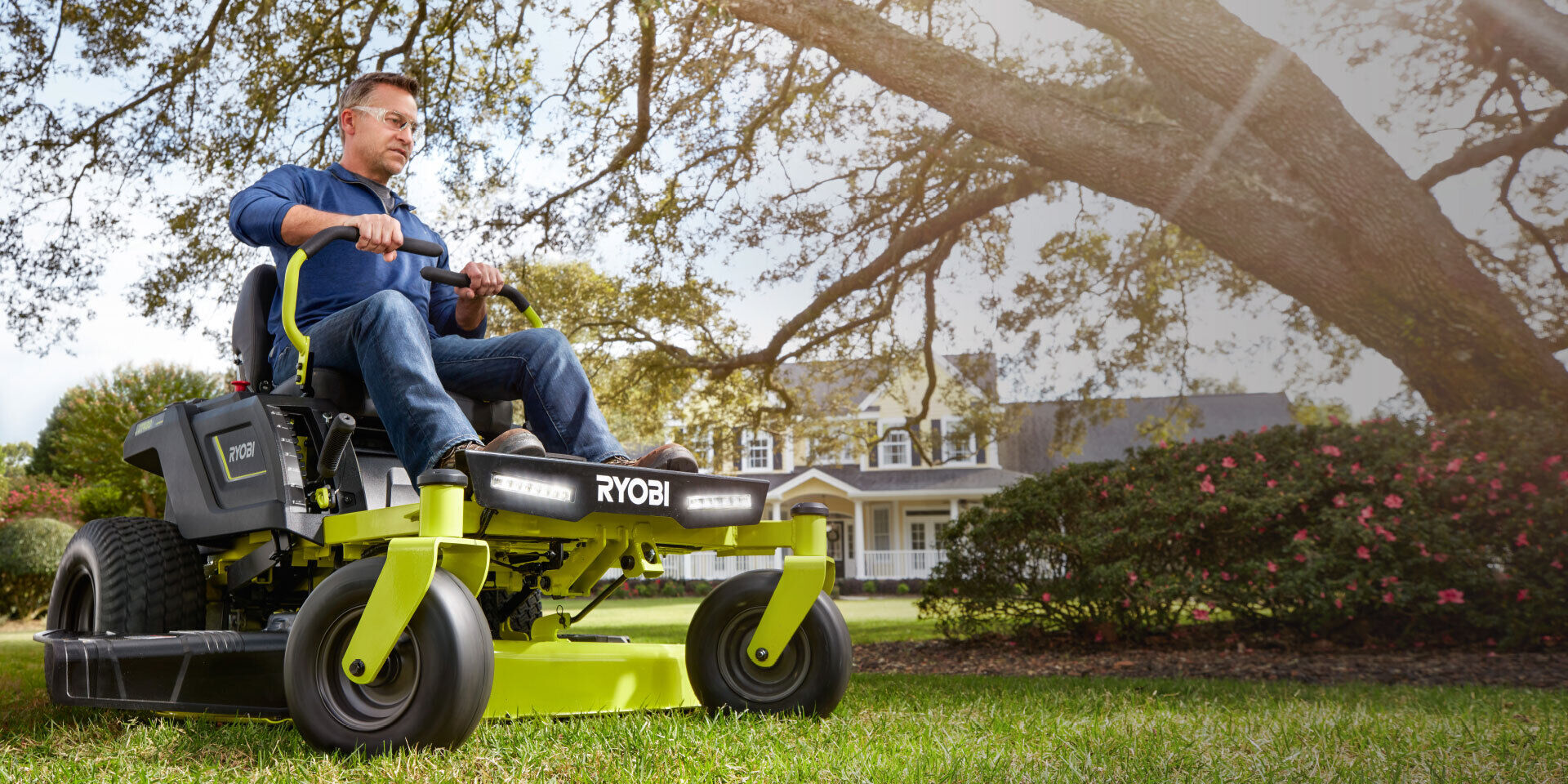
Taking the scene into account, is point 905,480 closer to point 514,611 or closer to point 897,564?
point 897,564

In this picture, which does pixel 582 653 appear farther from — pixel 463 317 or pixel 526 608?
pixel 463 317

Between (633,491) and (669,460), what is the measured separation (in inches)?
10.8

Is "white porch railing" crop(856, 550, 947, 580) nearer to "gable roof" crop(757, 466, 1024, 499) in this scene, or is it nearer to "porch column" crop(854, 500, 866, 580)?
"porch column" crop(854, 500, 866, 580)

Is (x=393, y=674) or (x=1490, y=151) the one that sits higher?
(x=1490, y=151)

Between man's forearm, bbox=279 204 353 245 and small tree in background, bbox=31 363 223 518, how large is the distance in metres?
16.0

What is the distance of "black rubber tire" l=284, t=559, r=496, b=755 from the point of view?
2.41 meters

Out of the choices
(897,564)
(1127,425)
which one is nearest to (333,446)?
(897,564)

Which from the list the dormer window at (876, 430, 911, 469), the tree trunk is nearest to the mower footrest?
the tree trunk

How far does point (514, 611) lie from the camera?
356 cm

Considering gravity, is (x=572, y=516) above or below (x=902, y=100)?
below

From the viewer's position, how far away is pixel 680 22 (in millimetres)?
10250

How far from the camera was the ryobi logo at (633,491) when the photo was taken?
2727mm

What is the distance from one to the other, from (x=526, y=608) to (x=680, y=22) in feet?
24.9

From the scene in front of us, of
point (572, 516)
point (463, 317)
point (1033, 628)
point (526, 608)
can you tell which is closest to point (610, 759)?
point (572, 516)
